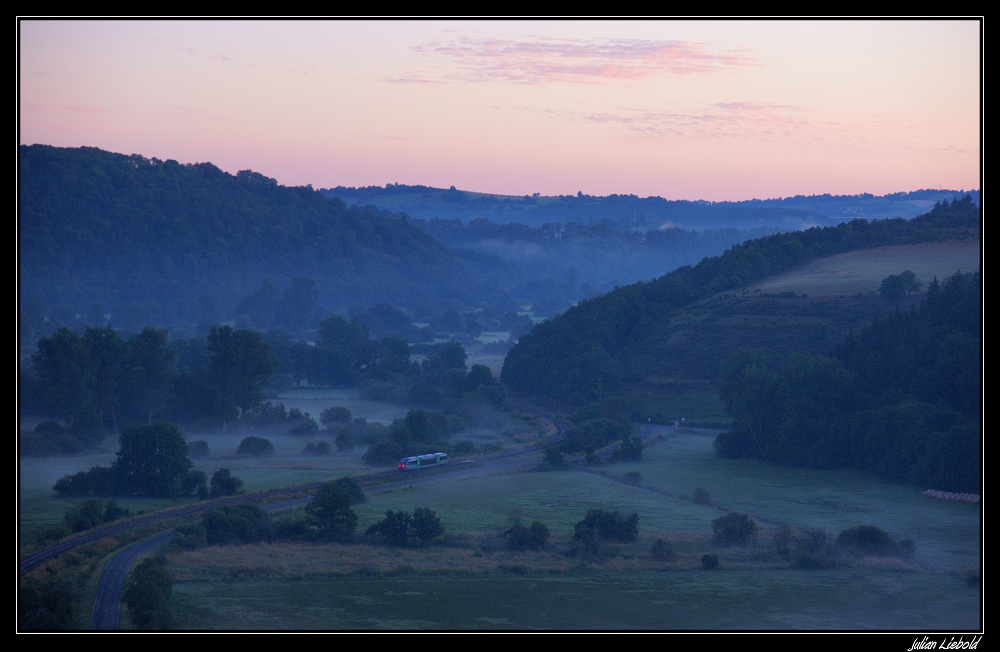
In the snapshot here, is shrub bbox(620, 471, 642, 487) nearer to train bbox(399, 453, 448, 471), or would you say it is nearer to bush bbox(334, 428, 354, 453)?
train bbox(399, 453, 448, 471)

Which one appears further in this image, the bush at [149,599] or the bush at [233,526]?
the bush at [233,526]

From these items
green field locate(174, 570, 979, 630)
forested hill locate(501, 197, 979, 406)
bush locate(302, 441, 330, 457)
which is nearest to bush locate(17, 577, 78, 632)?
green field locate(174, 570, 979, 630)

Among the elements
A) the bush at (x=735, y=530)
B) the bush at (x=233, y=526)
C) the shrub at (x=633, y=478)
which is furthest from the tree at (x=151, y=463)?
the bush at (x=735, y=530)

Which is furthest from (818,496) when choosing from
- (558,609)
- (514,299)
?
(514,299)

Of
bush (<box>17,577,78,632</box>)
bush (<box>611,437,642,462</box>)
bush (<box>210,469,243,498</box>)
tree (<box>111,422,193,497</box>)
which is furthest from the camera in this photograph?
bush (<box>611,437,642,462</box>)

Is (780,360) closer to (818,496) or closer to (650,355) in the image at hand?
(650,355)

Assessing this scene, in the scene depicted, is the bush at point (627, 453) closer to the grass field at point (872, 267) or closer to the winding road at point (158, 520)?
the winding road at point (158, 520)

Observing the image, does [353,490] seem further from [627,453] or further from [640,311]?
[640,311]
